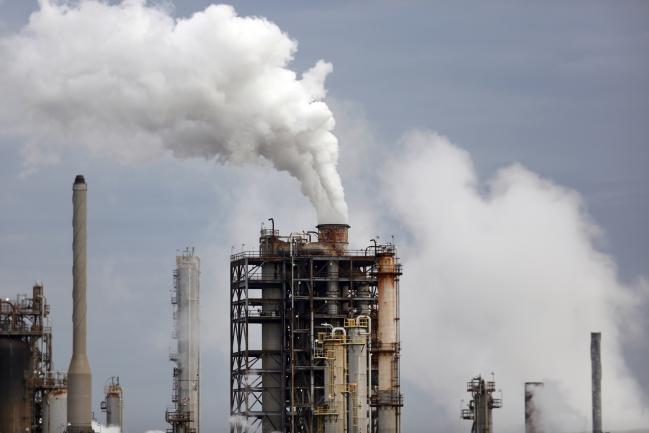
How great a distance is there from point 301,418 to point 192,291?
16.1 metres

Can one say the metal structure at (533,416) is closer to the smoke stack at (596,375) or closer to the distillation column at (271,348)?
the smoke stack at (596,375)

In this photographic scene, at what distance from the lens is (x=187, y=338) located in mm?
141750

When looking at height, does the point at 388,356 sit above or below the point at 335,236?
below

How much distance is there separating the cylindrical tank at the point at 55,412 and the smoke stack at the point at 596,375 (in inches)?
1410

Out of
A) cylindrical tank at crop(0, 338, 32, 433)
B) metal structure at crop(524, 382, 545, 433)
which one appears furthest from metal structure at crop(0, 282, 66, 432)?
metal structure at crop(524, 382, 545, 433)

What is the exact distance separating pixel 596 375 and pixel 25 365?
3872cm

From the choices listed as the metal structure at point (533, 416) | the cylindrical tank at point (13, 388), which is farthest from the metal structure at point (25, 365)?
the metal structure at point (533, 416)

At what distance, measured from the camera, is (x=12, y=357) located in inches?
5103

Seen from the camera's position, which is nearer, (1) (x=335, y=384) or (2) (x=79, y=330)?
(1) (x=335, y=384)

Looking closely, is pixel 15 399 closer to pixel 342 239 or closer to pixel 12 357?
pixel 12 357

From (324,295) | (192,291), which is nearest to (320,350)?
(324,295)

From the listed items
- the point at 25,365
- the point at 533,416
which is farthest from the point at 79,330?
the point at 533,416

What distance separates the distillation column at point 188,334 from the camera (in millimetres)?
140750

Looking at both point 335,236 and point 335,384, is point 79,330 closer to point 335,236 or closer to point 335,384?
point 335,384
